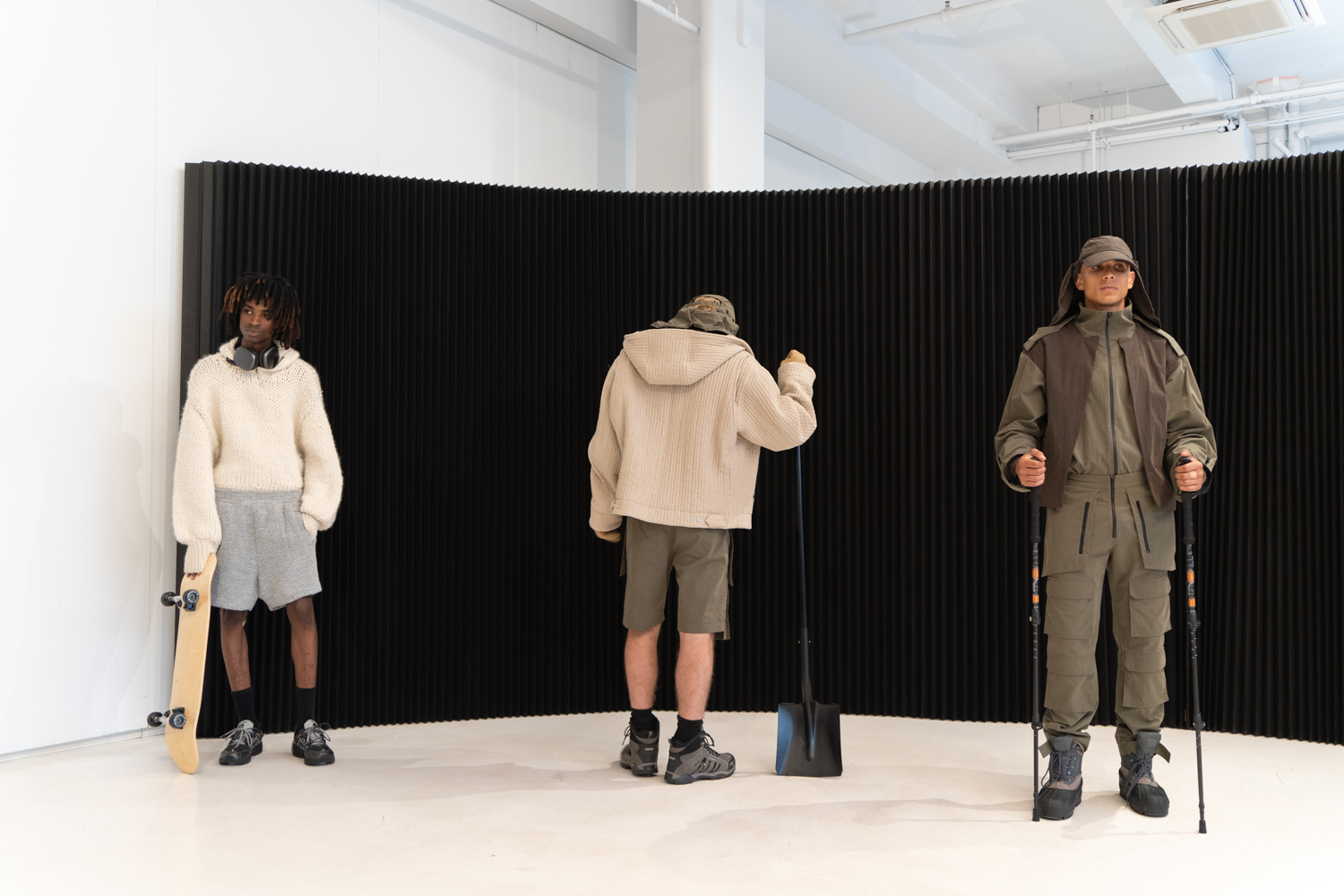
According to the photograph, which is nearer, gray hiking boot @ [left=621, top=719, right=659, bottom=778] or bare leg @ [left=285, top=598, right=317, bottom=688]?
gray hiking boot @ [left=621, top=719, right=659, bottom=778]

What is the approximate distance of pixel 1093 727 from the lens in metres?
4.10

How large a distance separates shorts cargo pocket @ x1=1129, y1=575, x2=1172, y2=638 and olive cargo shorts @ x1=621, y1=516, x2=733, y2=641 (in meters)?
1.26

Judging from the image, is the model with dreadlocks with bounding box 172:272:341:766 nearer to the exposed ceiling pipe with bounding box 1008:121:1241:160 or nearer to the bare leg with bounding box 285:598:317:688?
the bare leg with bounding box 285:598:317:688

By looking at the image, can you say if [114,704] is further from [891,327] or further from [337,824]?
[891,327]

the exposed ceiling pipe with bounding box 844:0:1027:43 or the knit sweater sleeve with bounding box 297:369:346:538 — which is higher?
the exposed ceiling pipe with bounding box 844:0:1027:43

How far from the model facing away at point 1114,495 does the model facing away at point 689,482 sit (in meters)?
0.84

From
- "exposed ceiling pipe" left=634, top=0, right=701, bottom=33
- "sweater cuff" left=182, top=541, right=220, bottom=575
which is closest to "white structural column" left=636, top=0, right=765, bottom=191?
"exposed ceiling pipe" left=634, top=0, right=701, bottom=33

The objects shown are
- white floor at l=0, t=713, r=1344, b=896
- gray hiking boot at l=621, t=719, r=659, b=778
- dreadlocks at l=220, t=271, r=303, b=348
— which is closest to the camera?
white floor at l=0, t=713, r=1344, b=896

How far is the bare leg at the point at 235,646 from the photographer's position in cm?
353

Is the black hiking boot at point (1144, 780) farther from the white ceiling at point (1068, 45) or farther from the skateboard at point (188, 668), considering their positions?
the white ceiling at point (1068, 45)

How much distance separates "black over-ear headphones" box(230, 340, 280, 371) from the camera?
11.5ft

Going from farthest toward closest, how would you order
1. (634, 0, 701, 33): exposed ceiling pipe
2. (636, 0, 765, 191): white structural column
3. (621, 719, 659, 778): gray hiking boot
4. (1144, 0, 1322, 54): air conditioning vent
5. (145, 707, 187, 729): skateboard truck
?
(1144, 0, 1322, 54): air conditioning vent → (636, 0, 765, 191): white structural column → (634, 0, 701, 33): exposed ceiling pipe → (621, 719, 659, 778): gray hiking boot → (145, 707, 187, 729): skateboard truck

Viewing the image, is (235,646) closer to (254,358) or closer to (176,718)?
(176,718)

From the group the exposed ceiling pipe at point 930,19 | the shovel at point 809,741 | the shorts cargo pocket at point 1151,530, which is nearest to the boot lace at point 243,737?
the shovel at point 809,741
